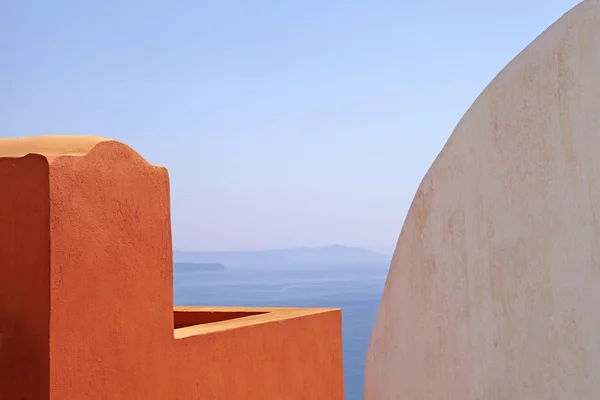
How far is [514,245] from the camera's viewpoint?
4.66m

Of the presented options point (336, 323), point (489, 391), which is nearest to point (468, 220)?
point (489, 391)

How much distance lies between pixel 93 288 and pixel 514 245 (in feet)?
8.10

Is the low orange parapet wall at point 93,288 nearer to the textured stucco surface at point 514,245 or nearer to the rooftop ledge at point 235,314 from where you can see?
the rooftop ledge at point 235,314

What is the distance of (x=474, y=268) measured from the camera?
16.2ft

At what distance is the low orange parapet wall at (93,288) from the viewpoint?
4504 millimetres

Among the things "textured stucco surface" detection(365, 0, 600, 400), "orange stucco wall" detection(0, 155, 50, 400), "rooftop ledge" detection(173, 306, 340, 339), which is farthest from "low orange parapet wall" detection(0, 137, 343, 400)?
"textured stucco surface" detection(365, 0, 600, 400)

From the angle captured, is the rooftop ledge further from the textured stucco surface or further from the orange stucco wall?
the orange stucco wall

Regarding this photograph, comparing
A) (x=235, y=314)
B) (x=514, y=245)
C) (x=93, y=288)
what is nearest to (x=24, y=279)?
(x=93, y=288)

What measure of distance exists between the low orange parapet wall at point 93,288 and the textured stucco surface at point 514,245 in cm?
152

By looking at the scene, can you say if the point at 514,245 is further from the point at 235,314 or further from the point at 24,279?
the point at 235,314

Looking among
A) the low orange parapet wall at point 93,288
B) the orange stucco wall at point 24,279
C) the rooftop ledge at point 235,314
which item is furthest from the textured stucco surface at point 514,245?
the orange stucco wall at point 24,279

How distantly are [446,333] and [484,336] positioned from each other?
0.32 metres

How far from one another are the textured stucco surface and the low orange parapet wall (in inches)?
59.8

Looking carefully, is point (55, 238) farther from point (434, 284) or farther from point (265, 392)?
point (265, 392)
